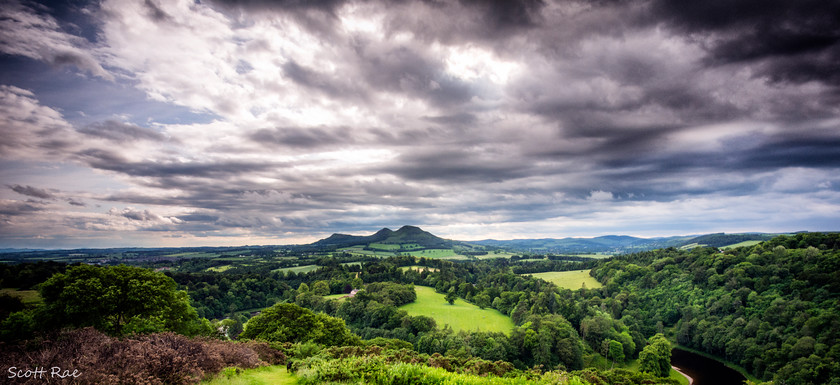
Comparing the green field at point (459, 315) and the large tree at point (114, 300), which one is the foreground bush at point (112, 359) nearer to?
the large tree at point (114, 300)

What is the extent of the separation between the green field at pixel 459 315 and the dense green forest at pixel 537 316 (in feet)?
13.2

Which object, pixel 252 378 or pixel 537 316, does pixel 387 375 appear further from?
pixel 537 316

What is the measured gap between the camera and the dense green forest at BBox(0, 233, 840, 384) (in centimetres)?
2352

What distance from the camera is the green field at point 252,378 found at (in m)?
12.4

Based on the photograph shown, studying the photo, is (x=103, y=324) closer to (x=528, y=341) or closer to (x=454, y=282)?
(x=528, y=341)

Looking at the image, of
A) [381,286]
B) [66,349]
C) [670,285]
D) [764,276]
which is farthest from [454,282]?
[66,349]

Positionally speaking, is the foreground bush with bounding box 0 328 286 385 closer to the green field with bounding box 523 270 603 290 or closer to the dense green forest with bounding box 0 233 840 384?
the dense green forest with bounding box 0 233 840 384

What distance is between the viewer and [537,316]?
262 ft

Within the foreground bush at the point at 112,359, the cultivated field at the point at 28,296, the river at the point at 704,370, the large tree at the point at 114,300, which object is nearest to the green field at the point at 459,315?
the river at the point at 704,370

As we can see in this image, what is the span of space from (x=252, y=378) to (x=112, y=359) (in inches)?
Answer: 214

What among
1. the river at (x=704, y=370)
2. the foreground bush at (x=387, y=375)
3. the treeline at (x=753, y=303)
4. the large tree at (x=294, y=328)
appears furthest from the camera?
the river at (x=704, y=370)

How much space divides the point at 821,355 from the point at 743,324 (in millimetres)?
22203

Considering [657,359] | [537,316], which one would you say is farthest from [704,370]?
[537,316]

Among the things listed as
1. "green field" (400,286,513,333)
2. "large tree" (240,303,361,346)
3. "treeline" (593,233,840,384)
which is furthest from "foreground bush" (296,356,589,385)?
"treeline" (593,233,840,384)
